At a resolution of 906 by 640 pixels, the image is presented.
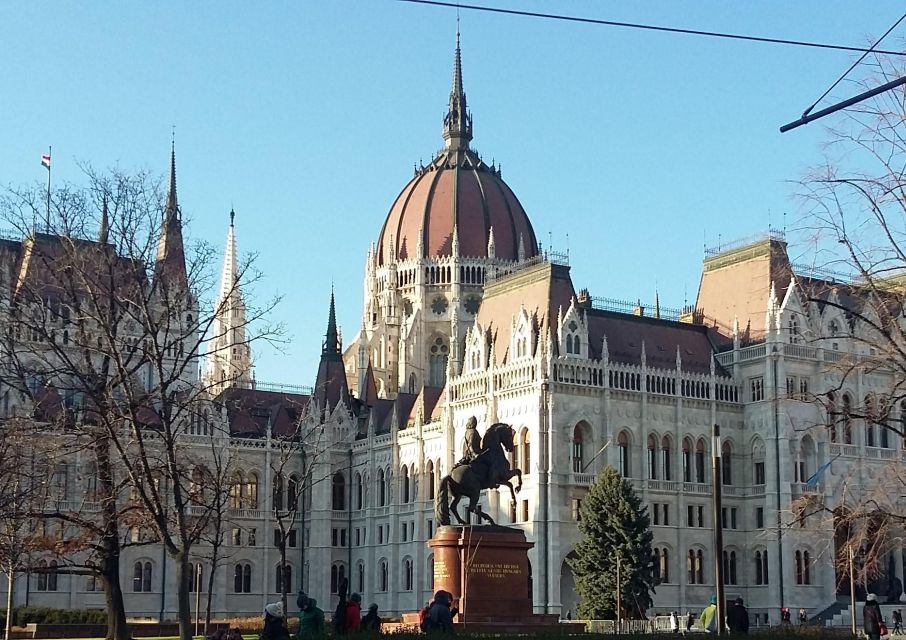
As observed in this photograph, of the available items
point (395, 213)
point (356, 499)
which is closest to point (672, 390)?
point (356, 499)

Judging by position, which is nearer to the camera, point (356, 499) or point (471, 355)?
point (471, 355)

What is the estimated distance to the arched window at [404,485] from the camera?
8888 centimetres

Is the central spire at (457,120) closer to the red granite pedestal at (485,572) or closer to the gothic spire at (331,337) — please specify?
the gothic spire at (331,337)

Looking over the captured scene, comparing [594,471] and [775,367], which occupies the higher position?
[775,367]

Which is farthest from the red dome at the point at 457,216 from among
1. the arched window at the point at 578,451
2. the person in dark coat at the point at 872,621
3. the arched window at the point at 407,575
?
the person in dark coat at the point at 872,621

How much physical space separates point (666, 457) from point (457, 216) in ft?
115

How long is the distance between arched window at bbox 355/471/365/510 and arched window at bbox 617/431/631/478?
22.3m

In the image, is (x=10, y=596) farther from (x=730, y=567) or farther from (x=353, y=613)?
(x=730, y=567)

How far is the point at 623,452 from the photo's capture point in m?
78.4

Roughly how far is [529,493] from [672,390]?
11.3m

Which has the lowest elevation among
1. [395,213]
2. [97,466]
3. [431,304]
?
[97,466]

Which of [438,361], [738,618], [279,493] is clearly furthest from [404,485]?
[738,618]

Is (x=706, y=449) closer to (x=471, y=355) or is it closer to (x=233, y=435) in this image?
(x=471, y=355)

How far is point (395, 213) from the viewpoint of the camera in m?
114
